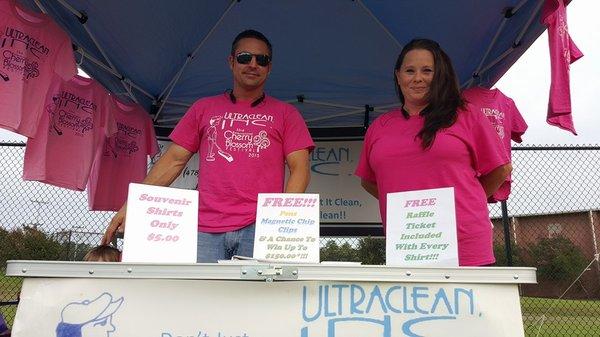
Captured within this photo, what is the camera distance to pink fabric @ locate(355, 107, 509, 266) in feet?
5.78

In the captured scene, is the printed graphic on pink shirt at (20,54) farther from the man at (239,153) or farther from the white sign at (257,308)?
the white sign at (257,308)

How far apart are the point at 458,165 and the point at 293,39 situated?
243 cm

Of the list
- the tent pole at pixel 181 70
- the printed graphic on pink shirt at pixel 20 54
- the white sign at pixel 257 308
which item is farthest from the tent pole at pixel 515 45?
the printed graphic on pink shirt at pixel 20 54

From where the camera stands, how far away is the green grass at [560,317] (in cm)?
664

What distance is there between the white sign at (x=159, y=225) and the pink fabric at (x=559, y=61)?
A: 1835 millimetres

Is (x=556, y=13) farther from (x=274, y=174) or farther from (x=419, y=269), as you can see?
(x=419, y=269)

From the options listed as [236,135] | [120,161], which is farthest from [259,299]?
[120,161]

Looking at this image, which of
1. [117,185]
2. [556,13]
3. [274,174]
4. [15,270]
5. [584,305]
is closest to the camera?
[15,270]

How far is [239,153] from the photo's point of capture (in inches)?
83.5

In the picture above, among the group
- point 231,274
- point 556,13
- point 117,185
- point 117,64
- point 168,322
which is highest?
point 117,64

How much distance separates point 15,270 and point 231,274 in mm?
491

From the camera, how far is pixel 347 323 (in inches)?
46.2

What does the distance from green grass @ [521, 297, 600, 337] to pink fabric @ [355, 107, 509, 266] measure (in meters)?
4.27

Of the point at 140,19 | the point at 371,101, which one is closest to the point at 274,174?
the point at 140,19
